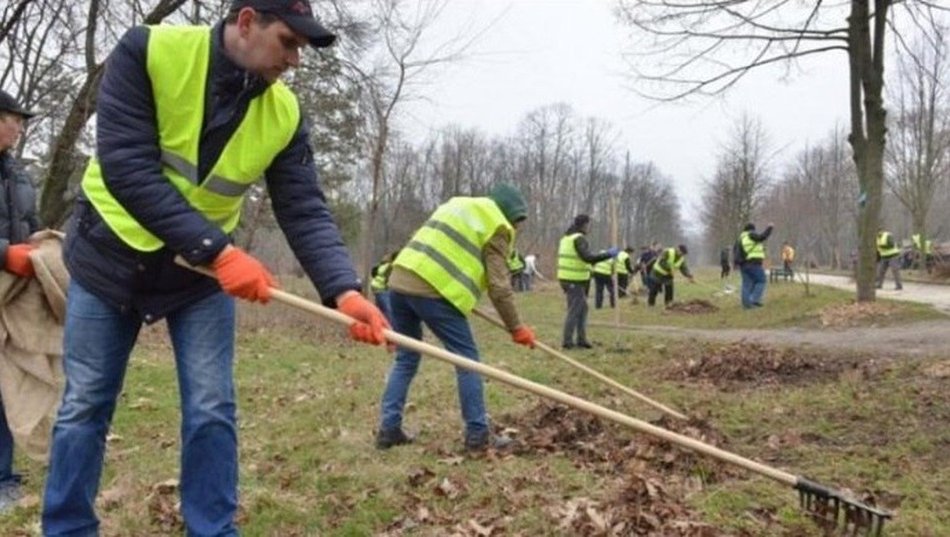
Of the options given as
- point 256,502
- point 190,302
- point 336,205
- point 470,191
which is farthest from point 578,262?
point 470,191

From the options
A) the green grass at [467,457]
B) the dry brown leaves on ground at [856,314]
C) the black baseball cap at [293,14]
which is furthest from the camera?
the dry brown leaves on ground at [856,314]

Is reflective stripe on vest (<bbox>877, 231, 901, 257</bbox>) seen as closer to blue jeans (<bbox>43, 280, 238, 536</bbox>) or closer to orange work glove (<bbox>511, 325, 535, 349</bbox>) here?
orange work glove (<bbox>511, 325, 535, 349</bbox>)

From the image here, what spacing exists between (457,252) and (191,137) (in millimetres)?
2614

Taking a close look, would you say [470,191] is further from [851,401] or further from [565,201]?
[851,401]

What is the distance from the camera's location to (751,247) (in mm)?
18531

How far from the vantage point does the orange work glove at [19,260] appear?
4168mm

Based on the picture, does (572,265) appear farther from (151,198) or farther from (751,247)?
(151,198)

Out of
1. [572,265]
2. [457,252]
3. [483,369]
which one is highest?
[457,252]

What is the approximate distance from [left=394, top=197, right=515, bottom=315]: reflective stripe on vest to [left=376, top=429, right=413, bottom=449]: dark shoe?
2.93 feet

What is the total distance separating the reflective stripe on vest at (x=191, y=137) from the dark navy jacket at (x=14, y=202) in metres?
1.67

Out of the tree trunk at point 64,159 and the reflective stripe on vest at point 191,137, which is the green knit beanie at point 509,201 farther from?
the tree trunk at point 64,159

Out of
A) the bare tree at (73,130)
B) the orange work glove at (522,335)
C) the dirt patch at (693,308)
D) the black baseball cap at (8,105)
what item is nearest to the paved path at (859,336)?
the dirt patch at (693,308)

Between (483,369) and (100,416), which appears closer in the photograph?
(100,416)

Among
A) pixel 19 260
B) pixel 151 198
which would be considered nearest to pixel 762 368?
pixel 19 260
